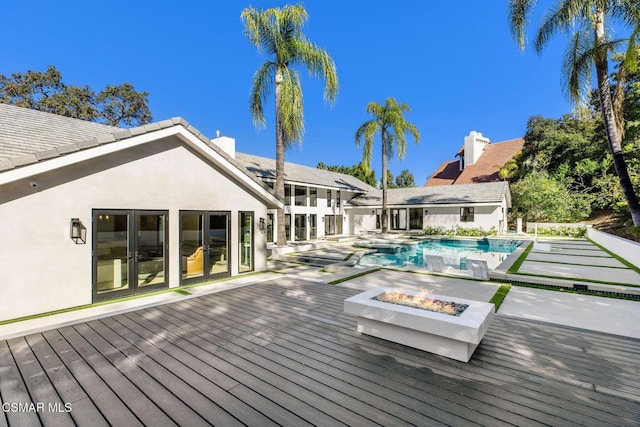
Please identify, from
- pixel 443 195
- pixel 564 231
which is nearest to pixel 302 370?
pixel 443 195

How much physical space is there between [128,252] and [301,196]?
54.2 ft

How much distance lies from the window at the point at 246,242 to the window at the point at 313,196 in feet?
46.0

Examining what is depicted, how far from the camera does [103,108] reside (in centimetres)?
3425

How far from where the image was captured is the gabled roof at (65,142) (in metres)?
6.12

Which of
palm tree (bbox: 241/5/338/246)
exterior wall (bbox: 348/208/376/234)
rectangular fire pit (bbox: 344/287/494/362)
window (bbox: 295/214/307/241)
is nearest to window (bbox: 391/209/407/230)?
exterior wall (bbox: 348/208/376/234)

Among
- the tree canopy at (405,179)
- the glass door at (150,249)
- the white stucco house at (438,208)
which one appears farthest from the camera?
the tree canopy at (405,179)

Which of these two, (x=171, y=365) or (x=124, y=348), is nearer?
(x=171, y=365)

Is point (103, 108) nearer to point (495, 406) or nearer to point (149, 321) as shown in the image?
point (149, 321)

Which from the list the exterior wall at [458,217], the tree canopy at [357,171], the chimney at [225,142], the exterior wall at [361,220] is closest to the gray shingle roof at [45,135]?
the chimney at [225,142]

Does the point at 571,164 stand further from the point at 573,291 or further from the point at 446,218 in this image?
the point at 573,291

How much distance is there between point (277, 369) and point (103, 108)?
137 ft

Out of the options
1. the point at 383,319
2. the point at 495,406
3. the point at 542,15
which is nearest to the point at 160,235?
the point at 383,319

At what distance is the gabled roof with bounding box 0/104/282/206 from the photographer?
6.12 meters

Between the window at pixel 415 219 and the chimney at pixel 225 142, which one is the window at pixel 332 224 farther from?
the chimney at pixel 225 142
